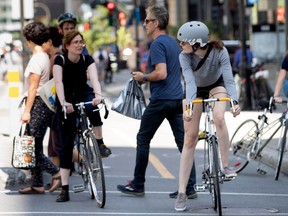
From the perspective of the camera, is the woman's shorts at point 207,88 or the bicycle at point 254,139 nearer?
the woman's shorts at point 207,88

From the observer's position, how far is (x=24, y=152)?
12172 mm

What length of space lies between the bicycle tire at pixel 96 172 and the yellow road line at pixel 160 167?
3008 millimetres

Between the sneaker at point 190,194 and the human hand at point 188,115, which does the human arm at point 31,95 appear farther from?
the human hand at point 188,115

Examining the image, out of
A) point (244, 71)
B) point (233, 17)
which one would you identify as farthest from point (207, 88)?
point (233, 17)

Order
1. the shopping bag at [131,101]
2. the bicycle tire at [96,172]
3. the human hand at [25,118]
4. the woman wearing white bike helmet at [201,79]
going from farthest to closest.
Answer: the shopping bag at [131,101] → the human hand at [25,118] → the bicycle tire at [96,172] → the woman wearing white bike helmet at [201,79]

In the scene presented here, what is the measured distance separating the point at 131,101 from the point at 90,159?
1018mm

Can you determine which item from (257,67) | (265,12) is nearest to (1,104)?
(257,67)

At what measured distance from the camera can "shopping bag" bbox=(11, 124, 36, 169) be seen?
39.9 ft

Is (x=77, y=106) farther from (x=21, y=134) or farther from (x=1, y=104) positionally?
(x=1, y=104)

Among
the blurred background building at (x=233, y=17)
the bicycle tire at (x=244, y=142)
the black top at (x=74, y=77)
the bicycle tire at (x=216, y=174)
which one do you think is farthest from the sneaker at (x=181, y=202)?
the blurred background building at (x=233, y=17)

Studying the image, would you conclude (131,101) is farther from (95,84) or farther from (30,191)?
(30,191)

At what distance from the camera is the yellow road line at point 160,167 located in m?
14.5

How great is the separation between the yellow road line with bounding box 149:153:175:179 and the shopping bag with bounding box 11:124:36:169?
257 centimetres

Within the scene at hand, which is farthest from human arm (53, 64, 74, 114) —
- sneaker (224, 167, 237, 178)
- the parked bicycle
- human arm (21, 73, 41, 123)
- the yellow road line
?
the parked bicycle
